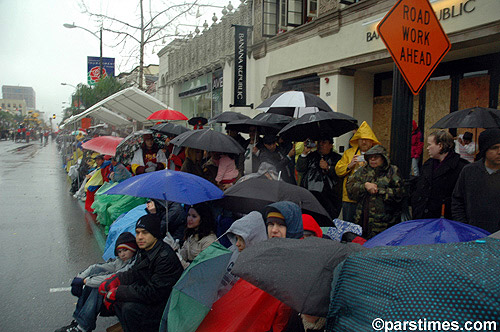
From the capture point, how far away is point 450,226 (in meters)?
2.86

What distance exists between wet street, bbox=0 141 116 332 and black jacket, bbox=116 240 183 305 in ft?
3.07

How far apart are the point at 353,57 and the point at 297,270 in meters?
9.77

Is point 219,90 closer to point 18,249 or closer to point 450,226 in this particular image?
point 18,249

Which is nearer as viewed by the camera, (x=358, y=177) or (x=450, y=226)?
(x=450, y=226)

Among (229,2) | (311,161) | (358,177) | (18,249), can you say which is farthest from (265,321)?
(229,2)

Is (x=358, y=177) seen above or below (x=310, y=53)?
below

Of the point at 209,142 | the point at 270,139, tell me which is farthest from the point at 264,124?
the point at 209,142

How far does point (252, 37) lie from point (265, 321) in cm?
1445

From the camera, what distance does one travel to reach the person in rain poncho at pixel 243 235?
11.4 feet

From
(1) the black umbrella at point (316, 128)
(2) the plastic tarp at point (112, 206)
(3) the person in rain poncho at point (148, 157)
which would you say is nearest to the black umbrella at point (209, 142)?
(1) the black umbrella at point (316, 128)

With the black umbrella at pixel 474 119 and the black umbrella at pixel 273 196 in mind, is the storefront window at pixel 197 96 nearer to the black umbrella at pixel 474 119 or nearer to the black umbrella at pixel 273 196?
the black umbrella at pixel 474 119

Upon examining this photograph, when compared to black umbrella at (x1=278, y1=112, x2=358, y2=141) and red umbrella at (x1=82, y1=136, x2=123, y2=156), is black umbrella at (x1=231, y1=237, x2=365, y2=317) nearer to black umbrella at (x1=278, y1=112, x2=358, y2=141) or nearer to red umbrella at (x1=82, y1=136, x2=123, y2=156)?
black umbrella at (x1=278, y1=112, x2=358, y2=141)

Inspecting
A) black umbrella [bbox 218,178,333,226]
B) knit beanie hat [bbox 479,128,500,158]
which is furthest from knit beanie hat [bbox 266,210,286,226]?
knit beanie hat [bbox 479,128,500,158]

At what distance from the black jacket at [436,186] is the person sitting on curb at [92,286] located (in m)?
3.42
